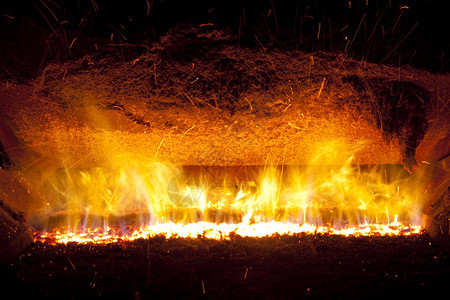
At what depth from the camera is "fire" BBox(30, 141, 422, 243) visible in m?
3.11

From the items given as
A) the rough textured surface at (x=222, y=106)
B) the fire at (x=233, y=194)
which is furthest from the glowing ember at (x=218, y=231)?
the rough textured surface at (x=222, y=106)

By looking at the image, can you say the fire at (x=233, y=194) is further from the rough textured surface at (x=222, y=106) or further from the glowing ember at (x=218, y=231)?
the rough textured surface at (x=222, y=106)

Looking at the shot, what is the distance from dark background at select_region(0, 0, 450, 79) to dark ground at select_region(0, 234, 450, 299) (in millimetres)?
1425

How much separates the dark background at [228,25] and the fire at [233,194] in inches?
53.1

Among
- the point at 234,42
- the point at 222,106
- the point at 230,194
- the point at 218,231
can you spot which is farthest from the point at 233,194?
the point at 234,42

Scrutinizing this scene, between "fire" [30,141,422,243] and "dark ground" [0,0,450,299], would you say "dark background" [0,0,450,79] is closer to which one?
"dark ground" [0,0,450,299]

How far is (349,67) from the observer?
206 centimetres

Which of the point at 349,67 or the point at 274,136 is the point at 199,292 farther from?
the point at 349,67

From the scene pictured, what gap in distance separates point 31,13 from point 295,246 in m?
2.44

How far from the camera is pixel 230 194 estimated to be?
131 inches

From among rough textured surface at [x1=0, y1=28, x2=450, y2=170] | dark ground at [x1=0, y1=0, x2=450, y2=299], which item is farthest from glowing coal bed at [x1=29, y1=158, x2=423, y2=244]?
dark ground at [x1=0, y1=0, x2=450, y2=299]

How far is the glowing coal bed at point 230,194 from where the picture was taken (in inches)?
123

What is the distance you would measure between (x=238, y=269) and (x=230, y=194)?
131 cm

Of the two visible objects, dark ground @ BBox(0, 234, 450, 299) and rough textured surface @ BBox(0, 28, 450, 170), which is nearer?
dark ground @ BBox(0, 234, 450, 299)
